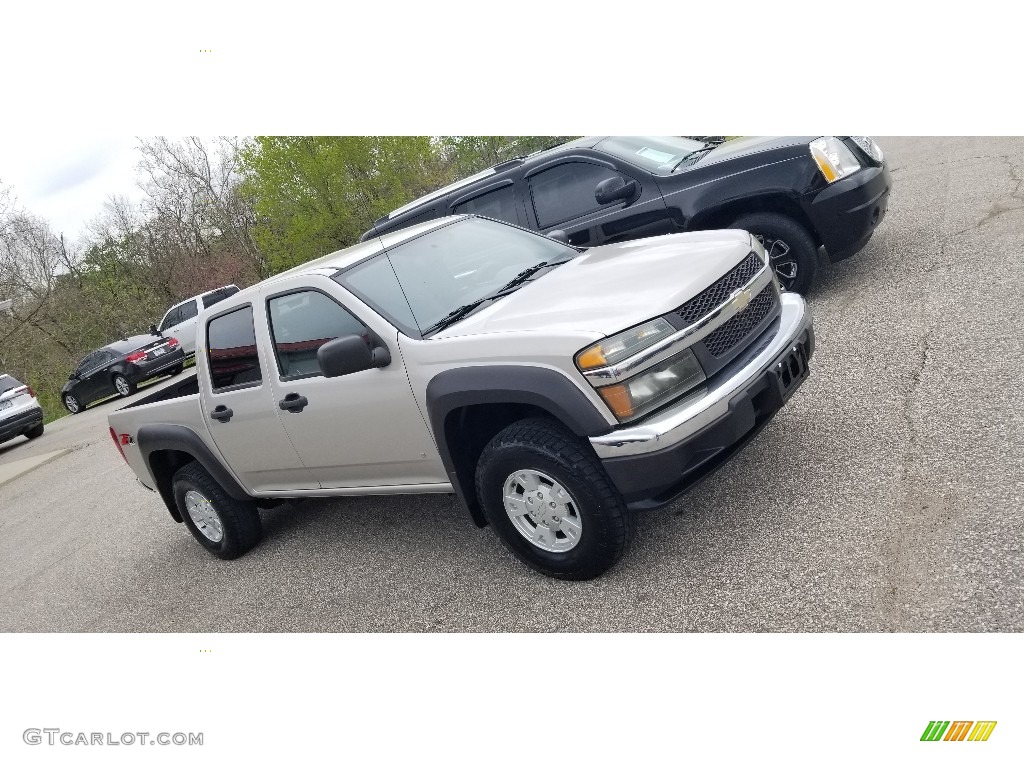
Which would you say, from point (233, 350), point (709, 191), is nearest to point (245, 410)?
point (233, 350)

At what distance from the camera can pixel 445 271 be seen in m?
4.36

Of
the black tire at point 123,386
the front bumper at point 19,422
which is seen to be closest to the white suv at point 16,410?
the front bumper at point 19,422

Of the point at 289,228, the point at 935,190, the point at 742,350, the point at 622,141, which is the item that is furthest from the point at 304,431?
the point at 289,228

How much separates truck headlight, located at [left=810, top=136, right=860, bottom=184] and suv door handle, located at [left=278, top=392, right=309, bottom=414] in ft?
14.1

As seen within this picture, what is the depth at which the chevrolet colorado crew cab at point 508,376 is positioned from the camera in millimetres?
3289

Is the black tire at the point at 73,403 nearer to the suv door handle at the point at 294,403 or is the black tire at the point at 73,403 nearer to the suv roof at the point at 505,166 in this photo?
the suv roof at the point at 505,166

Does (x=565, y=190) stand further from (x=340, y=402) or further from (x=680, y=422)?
(x=680, y=422)

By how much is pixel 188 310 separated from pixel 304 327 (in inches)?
741

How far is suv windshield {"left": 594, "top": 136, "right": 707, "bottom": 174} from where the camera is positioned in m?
6.84

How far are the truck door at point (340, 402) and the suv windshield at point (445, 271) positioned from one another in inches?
5.5

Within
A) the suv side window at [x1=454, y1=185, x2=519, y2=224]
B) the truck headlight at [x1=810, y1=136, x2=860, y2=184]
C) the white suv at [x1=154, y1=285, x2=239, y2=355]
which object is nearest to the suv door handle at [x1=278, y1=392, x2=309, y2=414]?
the suv side window at [x1=454, y1=185, x2=519, y2=224]

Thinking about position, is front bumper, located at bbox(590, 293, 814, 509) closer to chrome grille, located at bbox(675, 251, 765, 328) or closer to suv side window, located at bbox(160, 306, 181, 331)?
chrome grille, located at bbox(675, 251, 765, 328)

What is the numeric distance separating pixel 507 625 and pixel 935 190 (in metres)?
7.67
